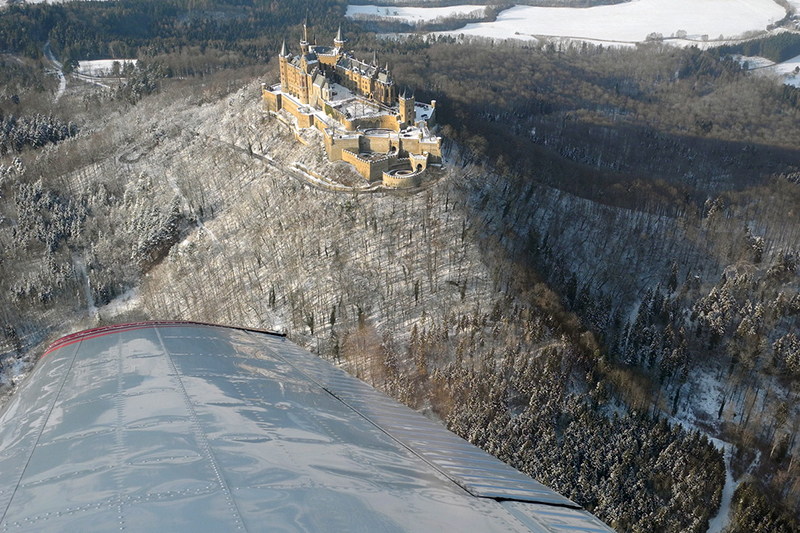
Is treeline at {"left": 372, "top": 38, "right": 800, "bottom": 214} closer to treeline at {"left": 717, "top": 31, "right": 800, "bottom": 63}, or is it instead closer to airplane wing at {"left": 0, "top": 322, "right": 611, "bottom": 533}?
treeline at {"left": 717, "top": 31, "right": 800, "bottom": 63}

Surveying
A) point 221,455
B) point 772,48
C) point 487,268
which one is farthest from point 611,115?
point 221,455

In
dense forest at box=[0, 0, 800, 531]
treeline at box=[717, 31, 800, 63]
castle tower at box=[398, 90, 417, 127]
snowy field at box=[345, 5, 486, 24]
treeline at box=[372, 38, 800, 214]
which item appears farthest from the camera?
snowy field at box=[345, 5, 486, 24]

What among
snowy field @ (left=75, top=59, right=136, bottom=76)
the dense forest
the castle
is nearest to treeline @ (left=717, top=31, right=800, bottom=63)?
the dense forest

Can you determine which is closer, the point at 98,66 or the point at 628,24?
the point at 98,66

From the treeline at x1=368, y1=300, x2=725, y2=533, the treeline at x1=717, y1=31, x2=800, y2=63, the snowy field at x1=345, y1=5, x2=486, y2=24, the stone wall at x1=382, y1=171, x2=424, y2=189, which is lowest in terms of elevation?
the treeline at x1=368, y1=300, x2=725, y2=533

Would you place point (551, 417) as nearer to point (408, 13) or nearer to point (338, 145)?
point (338, 145)

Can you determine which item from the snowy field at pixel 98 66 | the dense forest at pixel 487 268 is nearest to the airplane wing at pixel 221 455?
the dense forest at pixel 487 268

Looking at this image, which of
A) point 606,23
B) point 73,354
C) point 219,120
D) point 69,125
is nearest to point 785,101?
point 606,23
